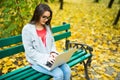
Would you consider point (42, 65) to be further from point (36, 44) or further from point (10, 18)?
point (10, 18)

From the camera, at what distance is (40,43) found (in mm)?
3297

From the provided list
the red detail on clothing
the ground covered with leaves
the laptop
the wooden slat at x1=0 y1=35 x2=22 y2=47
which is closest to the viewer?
the laptop

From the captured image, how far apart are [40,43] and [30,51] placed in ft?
0.72

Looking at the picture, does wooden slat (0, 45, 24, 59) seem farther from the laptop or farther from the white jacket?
the laptop

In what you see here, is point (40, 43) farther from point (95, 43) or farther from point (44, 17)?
point (95, 43)

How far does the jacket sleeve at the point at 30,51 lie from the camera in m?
3.16

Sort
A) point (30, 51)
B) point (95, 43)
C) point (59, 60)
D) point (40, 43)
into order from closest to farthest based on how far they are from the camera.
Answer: point (59, 60)
point (30, 51)
point (40, 43)
point (95, 43)

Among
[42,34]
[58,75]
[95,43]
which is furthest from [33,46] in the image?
[95,43]

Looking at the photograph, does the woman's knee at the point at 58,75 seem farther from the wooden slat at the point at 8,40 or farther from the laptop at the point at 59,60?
the wooden slat at the point at 8,40

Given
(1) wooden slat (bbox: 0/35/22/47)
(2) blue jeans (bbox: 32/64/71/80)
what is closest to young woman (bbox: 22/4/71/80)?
(2) blue jeans (bbox: 32/64/71/80)

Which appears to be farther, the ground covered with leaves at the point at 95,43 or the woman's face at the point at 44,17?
the ground covered with leaves at the point at 95,43

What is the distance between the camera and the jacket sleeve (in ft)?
10.4

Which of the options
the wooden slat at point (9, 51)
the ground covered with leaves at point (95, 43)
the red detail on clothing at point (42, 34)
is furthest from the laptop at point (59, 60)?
the ground covered with leaves at point (95, 43)

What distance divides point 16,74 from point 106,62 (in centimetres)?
282
